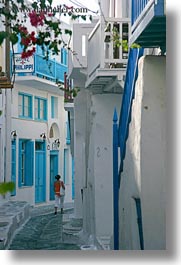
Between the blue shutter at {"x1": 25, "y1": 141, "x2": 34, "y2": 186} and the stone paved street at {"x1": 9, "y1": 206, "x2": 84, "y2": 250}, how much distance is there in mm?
360

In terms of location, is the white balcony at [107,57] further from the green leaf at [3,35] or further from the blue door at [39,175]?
the green leaf at [3,35]

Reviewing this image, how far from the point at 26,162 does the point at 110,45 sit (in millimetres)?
1093

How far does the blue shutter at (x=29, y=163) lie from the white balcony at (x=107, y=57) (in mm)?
858

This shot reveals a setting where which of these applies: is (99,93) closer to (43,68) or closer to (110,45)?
(110,45)

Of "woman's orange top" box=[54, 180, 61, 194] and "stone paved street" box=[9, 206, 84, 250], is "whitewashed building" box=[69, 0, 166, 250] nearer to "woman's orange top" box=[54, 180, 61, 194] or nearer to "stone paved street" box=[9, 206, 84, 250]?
"stone paved street" box=[9, 206, 84, 250]

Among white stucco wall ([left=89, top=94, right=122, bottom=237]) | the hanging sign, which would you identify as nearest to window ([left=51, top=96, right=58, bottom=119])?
the hanging sign

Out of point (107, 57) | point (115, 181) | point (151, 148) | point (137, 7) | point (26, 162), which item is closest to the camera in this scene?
point (151, 148)

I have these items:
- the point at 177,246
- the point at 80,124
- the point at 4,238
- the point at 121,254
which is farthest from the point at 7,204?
the point at 80,124

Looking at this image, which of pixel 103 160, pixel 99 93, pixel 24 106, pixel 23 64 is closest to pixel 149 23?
pixel 23 64

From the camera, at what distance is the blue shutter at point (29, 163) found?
440cm

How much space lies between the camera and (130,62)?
14.6 ft

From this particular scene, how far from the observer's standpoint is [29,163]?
4.54 metres

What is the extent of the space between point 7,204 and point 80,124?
334 centimetres

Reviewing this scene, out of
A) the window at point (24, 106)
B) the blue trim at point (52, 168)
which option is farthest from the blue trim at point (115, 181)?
the window at point (24, 106)
